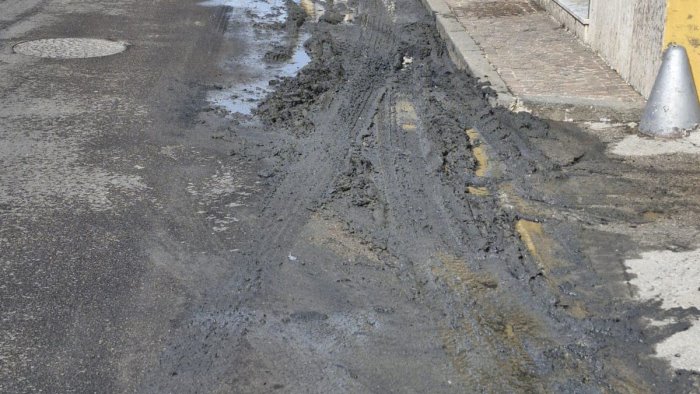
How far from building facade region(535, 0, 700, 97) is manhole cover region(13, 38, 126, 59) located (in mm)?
5615

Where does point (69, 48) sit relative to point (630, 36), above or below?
below

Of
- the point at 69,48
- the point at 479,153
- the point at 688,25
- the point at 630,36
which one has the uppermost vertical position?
the point at 688,25

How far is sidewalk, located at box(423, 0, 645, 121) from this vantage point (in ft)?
28.5

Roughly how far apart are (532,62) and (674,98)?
8.64ft

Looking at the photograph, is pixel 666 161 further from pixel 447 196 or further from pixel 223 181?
pixel 223 181

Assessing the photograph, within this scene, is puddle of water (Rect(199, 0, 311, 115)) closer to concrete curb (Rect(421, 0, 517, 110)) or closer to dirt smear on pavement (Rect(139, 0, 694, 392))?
dirt smear on pavement (Rect(139, 0, 694, 392))

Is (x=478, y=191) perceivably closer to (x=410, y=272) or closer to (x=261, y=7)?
(x=410, y=272)

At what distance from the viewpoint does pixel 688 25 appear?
8.39 metres

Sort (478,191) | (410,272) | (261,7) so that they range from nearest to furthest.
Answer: (410,272), (478,191), (261,7)

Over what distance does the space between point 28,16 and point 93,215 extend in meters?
8.00

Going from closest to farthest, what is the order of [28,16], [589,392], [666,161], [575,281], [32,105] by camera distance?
[589,392]
[575,281]
[666,161]
[32,105]
[28,16]

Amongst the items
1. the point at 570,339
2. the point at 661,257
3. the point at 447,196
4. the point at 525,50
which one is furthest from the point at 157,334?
the point at 525,50

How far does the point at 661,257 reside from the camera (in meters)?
5.68

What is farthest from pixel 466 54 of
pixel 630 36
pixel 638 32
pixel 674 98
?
pixel 674 98
